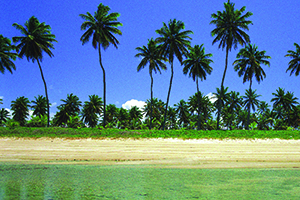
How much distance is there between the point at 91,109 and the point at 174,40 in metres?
39.4

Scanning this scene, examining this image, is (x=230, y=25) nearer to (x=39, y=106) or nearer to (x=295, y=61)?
(x=295, y=61)

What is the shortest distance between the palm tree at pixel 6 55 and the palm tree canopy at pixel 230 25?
30997 mm

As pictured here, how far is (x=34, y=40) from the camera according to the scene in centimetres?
3550

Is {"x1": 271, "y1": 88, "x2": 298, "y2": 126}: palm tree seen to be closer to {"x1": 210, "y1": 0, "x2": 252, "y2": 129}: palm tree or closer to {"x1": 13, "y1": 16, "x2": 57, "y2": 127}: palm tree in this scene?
{"x1": 210, "y1": 0, "x2": 252, "y2": 129}: palm tree

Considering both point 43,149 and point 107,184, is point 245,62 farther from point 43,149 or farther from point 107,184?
point 107,184

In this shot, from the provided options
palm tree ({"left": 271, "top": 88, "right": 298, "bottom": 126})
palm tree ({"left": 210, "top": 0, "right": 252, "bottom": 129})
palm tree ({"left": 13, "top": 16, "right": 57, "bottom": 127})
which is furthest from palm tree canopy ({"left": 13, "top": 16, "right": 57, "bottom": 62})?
Answer: palm tree ({"left": 271, "top": 88, "right": 298, "bottom": 126})

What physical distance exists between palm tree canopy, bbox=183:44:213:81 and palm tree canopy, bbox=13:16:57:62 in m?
22.9

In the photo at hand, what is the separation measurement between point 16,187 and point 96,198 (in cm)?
327

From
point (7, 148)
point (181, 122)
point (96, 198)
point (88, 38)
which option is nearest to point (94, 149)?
point (7, 148)

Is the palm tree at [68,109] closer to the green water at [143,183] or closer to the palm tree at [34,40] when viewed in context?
the palm tree at [34,40]

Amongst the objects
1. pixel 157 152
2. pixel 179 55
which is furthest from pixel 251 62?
pixel 157 152

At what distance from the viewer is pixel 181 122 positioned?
68312 millimetres

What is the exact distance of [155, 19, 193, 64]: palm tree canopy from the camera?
1455 inches

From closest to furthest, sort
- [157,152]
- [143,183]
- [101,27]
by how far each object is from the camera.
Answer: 1. [143,183]
2. [157,152]
3. [101,27]
